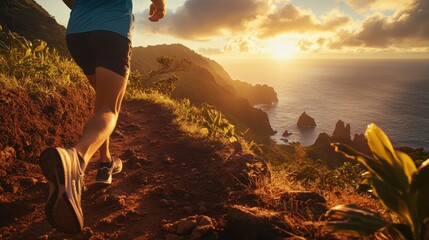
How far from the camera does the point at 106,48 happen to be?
2133 mm

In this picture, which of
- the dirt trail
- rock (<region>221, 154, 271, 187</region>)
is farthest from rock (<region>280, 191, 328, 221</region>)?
the dirt trail

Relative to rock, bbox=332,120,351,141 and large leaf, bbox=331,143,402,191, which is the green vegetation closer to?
large leaf, bbox=331,143,402,191

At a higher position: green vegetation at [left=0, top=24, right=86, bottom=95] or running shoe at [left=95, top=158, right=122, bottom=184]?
green vegetation at [left=0, top=24, right=86, bottom=95]

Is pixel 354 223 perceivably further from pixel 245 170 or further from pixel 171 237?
pixel 245 170

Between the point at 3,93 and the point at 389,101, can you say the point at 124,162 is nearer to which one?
the point at 3,93

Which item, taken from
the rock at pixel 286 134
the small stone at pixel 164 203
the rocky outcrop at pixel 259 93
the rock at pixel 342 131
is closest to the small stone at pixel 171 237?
the small stone at pixel 164 203

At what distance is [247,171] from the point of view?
3.10m

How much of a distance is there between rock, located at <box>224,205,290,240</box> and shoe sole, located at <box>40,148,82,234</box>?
0.92m

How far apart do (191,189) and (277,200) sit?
2.86 feet

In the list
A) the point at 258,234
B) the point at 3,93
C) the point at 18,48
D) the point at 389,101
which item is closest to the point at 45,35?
the point at 18,48

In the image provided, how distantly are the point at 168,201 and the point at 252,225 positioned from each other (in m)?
0.94

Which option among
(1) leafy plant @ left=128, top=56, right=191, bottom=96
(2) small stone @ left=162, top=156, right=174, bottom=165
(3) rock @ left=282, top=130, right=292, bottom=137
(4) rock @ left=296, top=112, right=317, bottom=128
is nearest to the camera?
(2) small stone @ left=162, top=156, right=174, bottom=165

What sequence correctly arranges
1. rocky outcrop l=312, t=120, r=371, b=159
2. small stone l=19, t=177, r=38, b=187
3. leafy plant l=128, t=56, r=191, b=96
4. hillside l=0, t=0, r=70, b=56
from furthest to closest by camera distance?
rocky outcrop l=312, t=120, r=371, b=159 < hillside l=0, t=0, r=70, b=56 < leafy plant l=128, t=56, r=191, b=96 < small stone l=19, t=177, r=38, b=187

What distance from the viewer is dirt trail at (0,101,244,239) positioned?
7.06 feet
